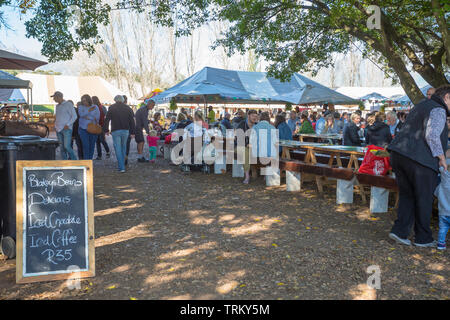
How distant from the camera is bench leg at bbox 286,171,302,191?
25.1ft

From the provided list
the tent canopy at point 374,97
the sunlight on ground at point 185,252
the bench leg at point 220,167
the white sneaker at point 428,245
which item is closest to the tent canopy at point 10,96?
the bench leg at point 220,167

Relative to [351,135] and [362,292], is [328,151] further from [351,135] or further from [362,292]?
[362,292]

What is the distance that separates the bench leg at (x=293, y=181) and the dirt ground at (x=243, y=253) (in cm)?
46

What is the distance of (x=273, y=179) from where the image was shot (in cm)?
812

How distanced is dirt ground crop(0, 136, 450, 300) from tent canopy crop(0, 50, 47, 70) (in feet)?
14.4

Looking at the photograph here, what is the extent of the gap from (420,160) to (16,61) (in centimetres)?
933

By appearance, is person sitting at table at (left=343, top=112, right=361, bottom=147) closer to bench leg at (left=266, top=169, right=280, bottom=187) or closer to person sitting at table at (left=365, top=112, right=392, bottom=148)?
person sitting at table at (left=365, top=112, right=392, bottom=148)

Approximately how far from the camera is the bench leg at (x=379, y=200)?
19.8 ft

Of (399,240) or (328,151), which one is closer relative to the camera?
(399,240)

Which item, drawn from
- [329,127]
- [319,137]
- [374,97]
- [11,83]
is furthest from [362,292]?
[374,97]

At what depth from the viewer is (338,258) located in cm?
424

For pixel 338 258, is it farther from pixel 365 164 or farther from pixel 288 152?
pixel 288 152

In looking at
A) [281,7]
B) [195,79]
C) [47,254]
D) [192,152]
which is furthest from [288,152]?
[195,79]

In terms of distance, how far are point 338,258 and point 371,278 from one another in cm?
55
